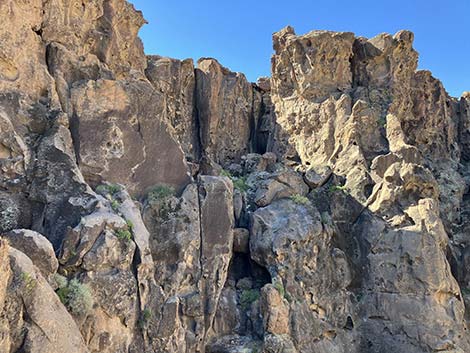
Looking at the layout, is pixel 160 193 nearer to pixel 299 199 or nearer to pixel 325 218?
pixel 299 199

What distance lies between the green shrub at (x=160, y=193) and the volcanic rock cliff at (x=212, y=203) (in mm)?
113

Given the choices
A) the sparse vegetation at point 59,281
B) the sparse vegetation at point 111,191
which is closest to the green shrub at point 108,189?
the sparse vegetation at point 111,191

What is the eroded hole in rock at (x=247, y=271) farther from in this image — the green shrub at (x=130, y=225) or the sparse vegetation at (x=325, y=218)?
the green shrub at (x=130, y=225)

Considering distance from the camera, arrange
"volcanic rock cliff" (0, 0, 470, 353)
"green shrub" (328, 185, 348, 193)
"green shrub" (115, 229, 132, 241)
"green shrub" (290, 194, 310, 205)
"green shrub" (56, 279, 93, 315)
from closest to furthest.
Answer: "green shrub" (56, 279, 93, 315)
"volcanic rock cliff" (0, 0, 470, 353)
"green shrub" (115, 229, 132, 241)
"green shrub" (290, 194, 310, 205)
"green shrub" (328, 185, 348, 193)

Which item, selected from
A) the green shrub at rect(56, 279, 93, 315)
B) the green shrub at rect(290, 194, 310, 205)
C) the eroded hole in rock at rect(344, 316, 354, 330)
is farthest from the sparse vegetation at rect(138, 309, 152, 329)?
the eroded hole in rock at rect(344, 316, 354, 330)

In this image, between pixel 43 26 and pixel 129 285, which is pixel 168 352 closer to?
pixel 129 285

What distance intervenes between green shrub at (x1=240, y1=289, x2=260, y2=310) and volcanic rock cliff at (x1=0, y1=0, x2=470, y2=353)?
0.06 metres

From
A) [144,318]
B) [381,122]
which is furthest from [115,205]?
[381,122]

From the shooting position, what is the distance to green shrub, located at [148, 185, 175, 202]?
18.1 m

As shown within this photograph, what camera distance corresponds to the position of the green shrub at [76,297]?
12.7 m

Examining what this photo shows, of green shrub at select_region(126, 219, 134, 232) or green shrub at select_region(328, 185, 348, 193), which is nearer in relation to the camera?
green shrub at select_region(126, 219, 134, 232)

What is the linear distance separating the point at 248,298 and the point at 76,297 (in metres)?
8.33

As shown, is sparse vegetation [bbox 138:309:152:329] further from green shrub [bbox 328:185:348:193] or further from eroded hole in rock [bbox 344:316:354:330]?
green shrub [bbox 328:185:348:193]

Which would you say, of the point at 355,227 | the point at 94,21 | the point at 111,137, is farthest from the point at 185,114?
the point at 355,227
